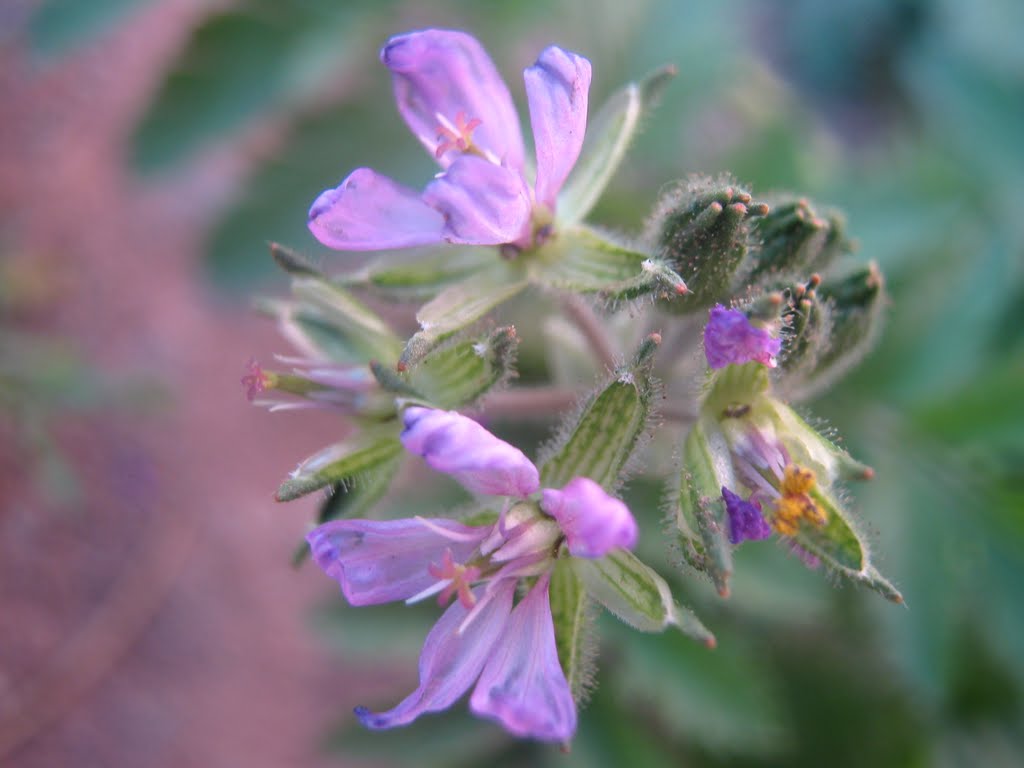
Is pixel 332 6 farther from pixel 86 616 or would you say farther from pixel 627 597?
pixel 86 616

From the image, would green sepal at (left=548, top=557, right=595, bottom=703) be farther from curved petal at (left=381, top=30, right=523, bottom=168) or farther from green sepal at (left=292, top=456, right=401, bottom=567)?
curved petal at (left=381, top=30, right=523, bottom=168)

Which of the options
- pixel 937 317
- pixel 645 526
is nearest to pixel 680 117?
pixel 937 317

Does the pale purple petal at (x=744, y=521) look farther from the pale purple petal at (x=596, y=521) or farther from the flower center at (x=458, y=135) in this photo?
the flower center at (x=458, y=135)

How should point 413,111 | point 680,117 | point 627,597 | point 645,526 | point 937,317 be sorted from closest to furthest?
point 627,597 → point 413,111 → point 645,526 → point 937,317 → point 680,117

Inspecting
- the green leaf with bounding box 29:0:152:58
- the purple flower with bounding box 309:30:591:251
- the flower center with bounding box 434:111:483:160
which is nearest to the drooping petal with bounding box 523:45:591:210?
the purple flower with bounding box 309:30:591:251

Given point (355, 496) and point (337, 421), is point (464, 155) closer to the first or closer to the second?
point (355, 496)
